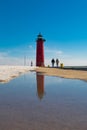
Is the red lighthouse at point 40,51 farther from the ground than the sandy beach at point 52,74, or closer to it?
farther from the ground

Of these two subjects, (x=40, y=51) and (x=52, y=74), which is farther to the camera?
(x=40, y=51)

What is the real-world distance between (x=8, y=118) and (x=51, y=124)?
109 centimetres

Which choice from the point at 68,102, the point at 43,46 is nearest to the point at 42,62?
the point at 43,46

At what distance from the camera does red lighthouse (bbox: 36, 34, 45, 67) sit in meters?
59.6

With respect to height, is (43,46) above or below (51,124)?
above

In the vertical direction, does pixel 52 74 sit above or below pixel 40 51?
below

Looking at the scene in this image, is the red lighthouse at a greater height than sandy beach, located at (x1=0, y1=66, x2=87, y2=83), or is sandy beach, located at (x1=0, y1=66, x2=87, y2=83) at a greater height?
the red lighthouse

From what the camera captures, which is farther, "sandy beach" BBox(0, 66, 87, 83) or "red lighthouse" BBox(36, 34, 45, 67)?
"red lighthouse" BBox(36, 34, 45, 67)

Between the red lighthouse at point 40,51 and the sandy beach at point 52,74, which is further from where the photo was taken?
the red lighthouse at point 40,51

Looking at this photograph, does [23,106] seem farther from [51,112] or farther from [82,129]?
[82,129]

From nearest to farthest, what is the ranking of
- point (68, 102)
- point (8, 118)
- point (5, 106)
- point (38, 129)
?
1. point (38, 129)
2. point (8, 118)
3. point (5, 106)
4. point (68, 102)

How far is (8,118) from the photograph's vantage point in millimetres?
5785

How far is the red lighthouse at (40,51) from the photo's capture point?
5962 centimetres

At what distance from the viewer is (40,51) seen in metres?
60.5
